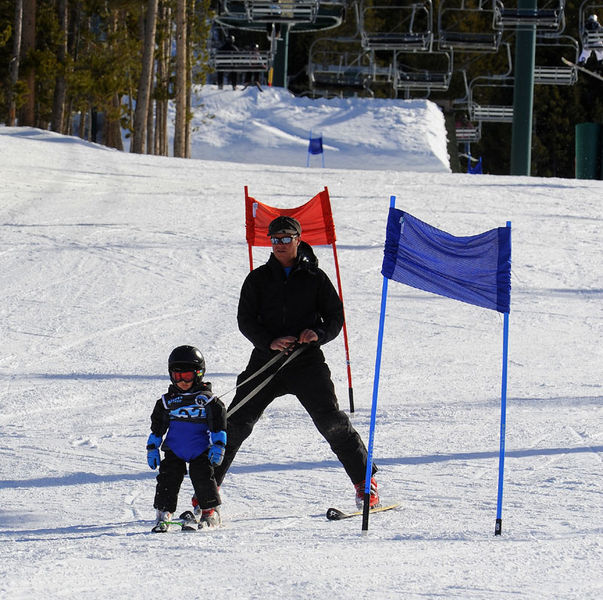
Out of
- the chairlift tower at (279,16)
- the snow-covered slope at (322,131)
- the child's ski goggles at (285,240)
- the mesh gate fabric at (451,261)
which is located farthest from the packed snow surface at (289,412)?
the snow-covered slope at (322,131)

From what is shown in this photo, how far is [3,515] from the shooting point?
18.0ft

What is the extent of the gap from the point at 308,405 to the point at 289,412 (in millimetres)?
2649

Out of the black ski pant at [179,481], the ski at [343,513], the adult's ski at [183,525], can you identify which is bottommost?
the ski at [343,513]

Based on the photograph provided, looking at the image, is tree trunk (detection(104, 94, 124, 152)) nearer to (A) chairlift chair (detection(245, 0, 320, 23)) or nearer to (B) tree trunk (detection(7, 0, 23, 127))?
(B) tree trunk (detection(7, 0, 23, 127))

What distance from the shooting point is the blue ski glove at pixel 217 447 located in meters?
5.14

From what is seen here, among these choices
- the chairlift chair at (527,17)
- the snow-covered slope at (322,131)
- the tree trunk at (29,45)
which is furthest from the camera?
the snow-covered slope at (322,131)

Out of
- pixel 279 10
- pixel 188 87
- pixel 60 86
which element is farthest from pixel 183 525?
pixel 188 87

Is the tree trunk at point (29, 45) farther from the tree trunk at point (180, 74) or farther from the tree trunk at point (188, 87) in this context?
the tree trunk at point (188, 87)

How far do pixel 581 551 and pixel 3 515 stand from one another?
2.77m

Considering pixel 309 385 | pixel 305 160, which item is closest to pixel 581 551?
pixel 309 385

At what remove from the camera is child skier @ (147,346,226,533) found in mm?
5121

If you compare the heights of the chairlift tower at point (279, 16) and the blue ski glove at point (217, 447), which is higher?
the chairlift tower at point (279, 16)

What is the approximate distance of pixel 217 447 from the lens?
5.15 metres

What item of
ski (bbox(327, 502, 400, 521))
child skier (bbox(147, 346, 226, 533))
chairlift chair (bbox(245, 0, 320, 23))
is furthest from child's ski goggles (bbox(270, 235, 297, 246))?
chairlift chair (bbox(245, 0, 320, 23))
